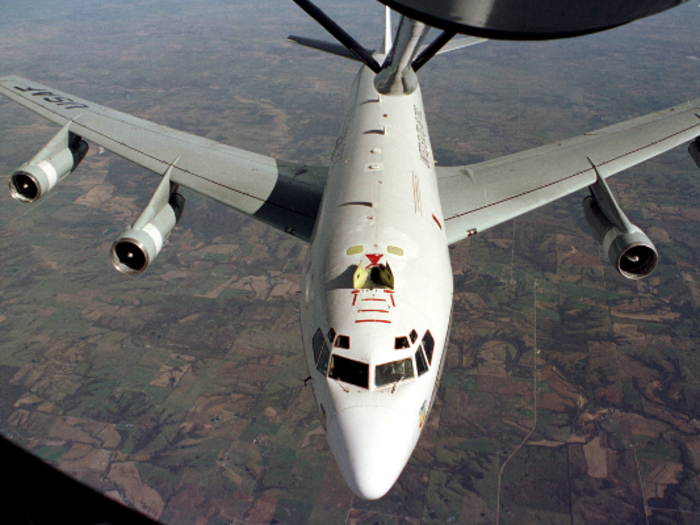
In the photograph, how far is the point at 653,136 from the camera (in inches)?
825

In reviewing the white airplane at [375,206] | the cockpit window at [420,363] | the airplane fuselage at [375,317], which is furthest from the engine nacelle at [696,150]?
the cockpit window at [420,363]

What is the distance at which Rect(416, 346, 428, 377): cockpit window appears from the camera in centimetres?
1069

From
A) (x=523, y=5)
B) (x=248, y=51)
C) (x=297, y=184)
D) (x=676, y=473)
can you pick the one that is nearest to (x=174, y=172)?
(x=297, y=184)

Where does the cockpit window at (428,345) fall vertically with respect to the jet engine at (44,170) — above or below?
above

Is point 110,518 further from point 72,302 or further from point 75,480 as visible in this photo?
point 72,302

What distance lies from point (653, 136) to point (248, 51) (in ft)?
566

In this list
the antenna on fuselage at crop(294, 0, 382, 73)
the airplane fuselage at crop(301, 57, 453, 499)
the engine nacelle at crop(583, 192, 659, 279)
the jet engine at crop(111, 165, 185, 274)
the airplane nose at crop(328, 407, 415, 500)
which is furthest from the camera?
the jet engine at crop(111, 165, 185, 274)

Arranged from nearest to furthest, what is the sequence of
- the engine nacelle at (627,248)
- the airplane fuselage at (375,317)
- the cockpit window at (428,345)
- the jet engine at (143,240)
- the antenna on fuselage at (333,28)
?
1. the antenna on fuselage at (333,28)
2. the airplane fuselage at (375,317)
3. the cockpit window at (428,345)
4. the engine nacelle at (627,248)
5. the jet engine at (143,240)

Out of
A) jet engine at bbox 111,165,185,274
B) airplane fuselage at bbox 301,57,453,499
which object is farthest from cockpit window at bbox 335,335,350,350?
jet engine at bbox 111,165,185,274

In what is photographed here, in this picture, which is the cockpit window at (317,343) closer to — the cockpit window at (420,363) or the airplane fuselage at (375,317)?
the airplane fuselage at (375,317)

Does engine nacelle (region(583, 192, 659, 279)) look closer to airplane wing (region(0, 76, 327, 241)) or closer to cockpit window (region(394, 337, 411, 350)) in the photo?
cockpit window (region(394, 337, 411, 350))

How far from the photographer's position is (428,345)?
1110cm

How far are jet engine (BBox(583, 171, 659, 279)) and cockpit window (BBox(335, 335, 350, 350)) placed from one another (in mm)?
11607

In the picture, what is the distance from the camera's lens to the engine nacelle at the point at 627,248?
16.2 metres
